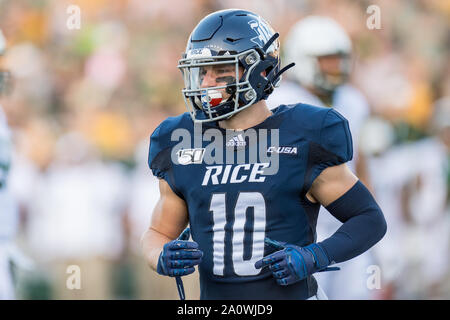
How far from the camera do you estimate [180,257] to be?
223 cm

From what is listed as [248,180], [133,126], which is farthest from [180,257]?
[133,126]

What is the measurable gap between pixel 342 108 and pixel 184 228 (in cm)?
218

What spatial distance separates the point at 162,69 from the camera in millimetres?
5855

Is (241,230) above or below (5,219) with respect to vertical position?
above

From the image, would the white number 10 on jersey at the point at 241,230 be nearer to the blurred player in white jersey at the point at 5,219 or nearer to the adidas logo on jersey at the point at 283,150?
the adidas logo on jersey at the point at 283,150

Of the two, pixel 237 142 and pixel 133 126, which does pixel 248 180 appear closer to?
pixel 237 142

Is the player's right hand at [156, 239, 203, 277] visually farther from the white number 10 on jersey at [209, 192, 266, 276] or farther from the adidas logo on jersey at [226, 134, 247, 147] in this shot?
the adidas logo on jersey at [226, 134, 247, 147]

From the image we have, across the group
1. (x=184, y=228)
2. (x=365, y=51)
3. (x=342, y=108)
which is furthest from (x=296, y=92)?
(x=365, y=51)

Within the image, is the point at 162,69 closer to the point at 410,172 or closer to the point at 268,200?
the point at 410,172

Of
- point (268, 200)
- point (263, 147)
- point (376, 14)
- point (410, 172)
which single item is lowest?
point (410, 172)

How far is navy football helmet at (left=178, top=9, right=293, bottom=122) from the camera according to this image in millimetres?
2352

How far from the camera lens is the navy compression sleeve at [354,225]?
2246 mm

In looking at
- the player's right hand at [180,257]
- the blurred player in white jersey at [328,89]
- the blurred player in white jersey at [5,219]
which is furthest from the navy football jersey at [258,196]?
the blurred player in white jersey at [5,219]

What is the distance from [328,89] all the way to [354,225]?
2.20 metres
